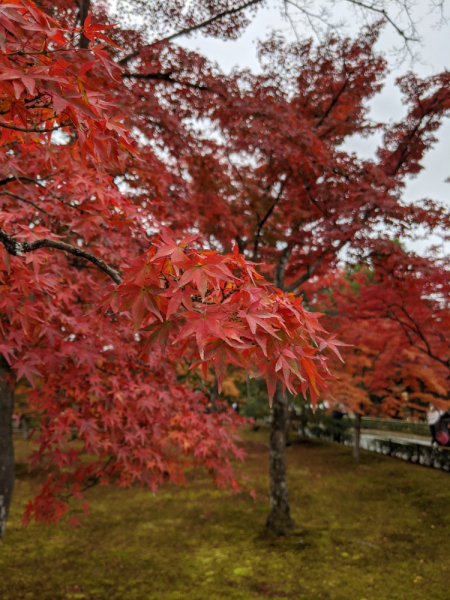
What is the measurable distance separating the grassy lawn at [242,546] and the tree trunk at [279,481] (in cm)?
23

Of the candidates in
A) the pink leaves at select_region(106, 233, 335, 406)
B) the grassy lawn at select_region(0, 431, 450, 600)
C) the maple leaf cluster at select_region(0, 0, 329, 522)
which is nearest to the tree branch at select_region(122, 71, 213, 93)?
the maple leaf cluster at select_region(0, 0, 329, 522)

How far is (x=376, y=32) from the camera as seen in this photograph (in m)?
7.19

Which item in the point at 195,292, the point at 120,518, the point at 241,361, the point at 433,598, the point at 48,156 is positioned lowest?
the point at 120,518

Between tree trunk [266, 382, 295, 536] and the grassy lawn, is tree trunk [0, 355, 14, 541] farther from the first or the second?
tree trunk [266, 382, 295, 536]

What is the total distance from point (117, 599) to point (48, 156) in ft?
17.1

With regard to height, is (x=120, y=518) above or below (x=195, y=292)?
below

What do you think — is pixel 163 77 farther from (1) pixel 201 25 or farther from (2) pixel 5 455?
(2) pixel 5 455

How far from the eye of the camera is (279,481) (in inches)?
273

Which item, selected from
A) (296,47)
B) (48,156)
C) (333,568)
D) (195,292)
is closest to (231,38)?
(296,47)

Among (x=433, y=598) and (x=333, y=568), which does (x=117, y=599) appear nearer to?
(x=333, y=568)

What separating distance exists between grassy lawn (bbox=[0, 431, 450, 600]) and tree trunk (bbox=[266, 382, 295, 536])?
0.76ft

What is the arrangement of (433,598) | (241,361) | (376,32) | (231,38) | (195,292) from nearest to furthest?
(241,361)
(195,292)
(433,598)
(231,38)
(376,32)

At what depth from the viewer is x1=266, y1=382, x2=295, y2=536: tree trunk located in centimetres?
681

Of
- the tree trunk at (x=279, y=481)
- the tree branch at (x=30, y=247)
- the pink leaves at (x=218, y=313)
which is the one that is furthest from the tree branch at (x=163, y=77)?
the tree trunk at (x=279, y=481)
